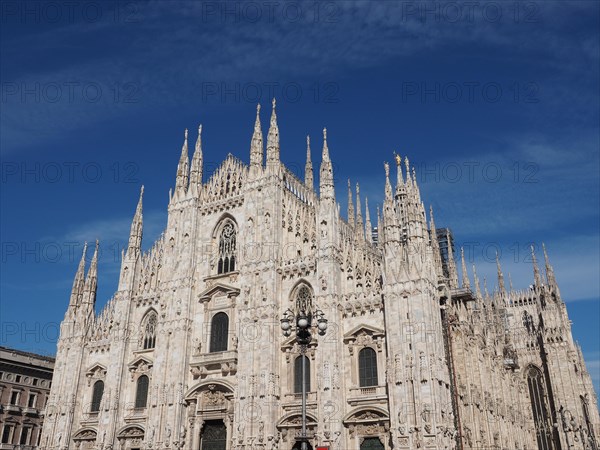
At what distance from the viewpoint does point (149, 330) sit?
43.7m

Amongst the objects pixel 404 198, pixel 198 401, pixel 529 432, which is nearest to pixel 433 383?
pixel 404 198

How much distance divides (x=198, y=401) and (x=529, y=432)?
35.3 m

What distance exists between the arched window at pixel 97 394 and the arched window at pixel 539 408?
4226 centimetres

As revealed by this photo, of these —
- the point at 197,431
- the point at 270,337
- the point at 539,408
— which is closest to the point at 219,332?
the point at 270,337

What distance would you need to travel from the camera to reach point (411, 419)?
30.8m

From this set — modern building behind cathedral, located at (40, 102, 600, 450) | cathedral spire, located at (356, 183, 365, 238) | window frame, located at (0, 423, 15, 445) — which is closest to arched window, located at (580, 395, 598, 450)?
modern building behind cathedral, located at (40, 102, 600, 450)

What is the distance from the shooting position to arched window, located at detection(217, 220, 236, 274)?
42.3 m

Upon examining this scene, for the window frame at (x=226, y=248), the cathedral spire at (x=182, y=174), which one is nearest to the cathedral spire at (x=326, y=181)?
the window frame at (x=226, y=248)

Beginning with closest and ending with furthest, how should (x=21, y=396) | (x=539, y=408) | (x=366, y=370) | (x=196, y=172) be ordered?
1. (x=366, y=370)
2. (x=196, y=172)
3. (x=21, y=396)
4. (x=539, y=408)

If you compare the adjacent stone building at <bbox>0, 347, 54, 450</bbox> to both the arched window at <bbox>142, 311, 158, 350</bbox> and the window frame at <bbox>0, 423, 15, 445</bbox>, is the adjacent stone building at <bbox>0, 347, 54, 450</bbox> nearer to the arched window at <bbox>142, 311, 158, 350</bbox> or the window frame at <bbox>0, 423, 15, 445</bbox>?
the window frame at <bbox>0, 423, 15, 445</bbox>

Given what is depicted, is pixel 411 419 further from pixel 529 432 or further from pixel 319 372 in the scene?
pixel 529 432

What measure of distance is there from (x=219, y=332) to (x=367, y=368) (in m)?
11.5

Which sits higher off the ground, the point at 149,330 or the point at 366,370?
the point at 149,330

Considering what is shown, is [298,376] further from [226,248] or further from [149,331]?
[149,331]
